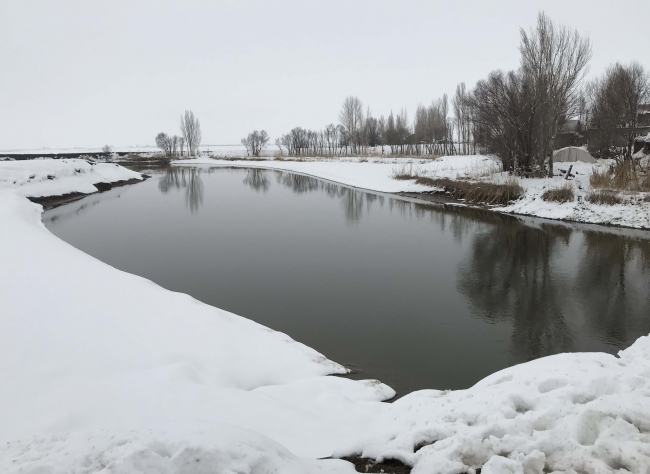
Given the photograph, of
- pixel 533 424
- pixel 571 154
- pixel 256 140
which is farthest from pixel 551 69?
pixel 256 140

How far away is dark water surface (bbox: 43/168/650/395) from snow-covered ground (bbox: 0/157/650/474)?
2.92 ft

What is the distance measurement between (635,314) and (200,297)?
706cm

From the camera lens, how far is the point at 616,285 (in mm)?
7758

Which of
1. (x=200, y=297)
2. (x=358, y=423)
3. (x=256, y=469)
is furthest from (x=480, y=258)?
(x=256, y=469)

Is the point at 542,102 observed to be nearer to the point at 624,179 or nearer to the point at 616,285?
the point at 624,179

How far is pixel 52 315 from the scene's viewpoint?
5.14 metres

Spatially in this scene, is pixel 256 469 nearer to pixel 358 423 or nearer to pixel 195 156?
pixel 358 423

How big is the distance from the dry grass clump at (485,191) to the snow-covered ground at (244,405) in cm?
1333

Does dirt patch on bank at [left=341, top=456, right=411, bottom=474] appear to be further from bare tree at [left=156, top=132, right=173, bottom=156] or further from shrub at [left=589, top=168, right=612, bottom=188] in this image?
bare tree at [left=156, top=132, right=173, bottom=156]

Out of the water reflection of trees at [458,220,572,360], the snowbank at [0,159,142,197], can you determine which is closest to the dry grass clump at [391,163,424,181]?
the water reflection of trees at [458,220,572,360]

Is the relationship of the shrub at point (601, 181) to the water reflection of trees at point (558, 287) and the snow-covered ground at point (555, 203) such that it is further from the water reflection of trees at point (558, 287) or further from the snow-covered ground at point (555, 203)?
the water reflection of trees at point (558, 287)

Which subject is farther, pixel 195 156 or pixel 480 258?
pixel 195 156

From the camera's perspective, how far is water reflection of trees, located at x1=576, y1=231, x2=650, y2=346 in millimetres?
5928

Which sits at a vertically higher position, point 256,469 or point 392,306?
point 256,469
